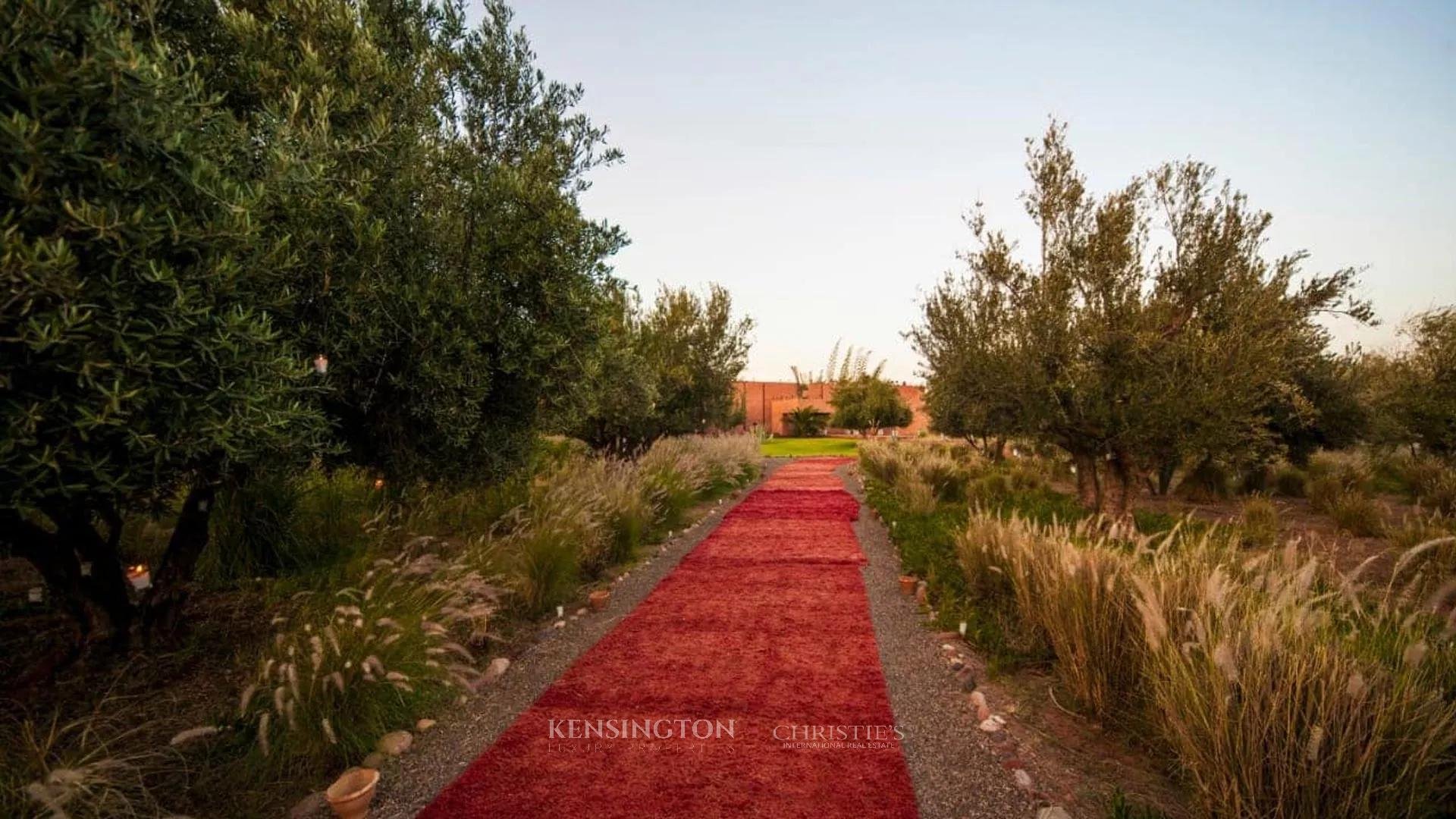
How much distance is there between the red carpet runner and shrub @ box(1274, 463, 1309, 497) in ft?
49.1

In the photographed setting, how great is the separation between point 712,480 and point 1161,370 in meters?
10.6

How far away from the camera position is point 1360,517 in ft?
34.5

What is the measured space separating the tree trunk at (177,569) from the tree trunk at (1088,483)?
39.5ft

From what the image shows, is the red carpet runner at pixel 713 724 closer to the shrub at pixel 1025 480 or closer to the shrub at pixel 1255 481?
the shrub at pixel 1025 480

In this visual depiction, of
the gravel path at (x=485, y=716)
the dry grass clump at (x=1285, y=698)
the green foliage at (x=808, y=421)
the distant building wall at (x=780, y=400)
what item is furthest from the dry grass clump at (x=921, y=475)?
the distant building wall at (x=780, y=400)

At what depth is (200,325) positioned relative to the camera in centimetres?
326

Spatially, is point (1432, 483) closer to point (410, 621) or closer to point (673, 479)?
point (673, 479)

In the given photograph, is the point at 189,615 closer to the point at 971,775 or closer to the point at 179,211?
the point at 179,211

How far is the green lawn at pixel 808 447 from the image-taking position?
113 feet

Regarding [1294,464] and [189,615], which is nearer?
[189,615]

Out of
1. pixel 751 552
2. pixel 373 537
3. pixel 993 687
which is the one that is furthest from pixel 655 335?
pixel 993 687

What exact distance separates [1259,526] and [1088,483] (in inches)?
96.6

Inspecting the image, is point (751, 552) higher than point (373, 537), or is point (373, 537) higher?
point (373, 537)

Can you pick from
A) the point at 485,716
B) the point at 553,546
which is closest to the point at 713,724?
the point at 485,716
